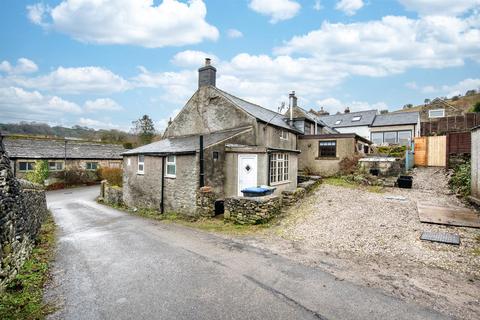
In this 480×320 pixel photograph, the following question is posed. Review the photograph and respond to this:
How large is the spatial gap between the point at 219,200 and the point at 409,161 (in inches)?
804

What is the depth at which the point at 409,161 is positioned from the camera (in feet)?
78.8

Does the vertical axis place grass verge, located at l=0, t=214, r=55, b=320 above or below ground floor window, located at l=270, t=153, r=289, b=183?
below

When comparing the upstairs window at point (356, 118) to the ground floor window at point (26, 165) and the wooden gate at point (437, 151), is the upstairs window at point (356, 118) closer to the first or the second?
the wooden gate at point (437, 151)

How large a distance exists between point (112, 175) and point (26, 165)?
390 inches

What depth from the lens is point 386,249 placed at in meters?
7.72

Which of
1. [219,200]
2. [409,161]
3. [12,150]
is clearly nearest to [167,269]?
[219,200]

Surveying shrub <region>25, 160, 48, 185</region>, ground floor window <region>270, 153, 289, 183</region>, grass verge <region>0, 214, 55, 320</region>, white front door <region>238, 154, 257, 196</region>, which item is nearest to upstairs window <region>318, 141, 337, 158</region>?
ground floor window <region>270, 153, 289, 183</region>

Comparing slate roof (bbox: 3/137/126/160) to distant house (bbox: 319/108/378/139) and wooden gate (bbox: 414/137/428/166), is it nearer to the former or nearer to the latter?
distant house (bbox: 319/108/378/139)

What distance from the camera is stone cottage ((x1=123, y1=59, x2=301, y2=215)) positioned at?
1436 cm

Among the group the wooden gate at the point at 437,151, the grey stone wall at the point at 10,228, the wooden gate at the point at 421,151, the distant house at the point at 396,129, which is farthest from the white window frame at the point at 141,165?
the distant house at the point at 396,129

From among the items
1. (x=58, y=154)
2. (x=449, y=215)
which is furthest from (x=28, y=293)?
(x=58, y=154)

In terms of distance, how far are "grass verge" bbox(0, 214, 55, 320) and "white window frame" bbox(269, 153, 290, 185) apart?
40.1 feet

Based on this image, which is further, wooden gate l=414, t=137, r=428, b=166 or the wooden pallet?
wooden gate l=414, t=137, r=428, b=166

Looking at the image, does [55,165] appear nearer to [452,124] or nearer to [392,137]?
[392,137]
